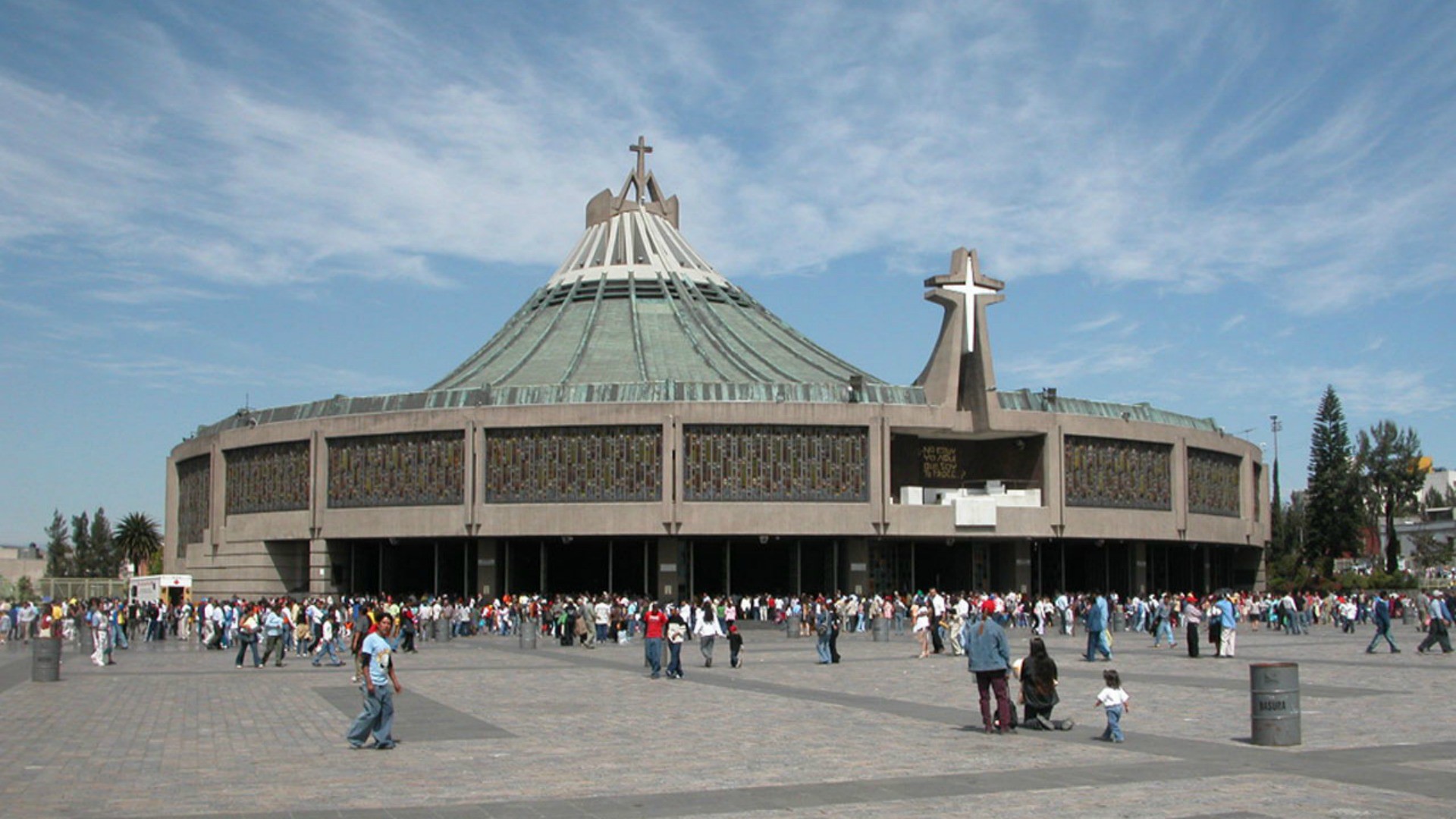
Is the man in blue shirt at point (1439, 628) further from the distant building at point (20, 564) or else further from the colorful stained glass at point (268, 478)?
the distant building at point (20, 564)

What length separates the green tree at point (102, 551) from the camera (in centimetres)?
11369

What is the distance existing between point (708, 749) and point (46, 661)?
1461 centimetres

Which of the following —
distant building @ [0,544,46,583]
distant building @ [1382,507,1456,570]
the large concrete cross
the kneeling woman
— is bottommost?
distant building @ [0,544,46,583]

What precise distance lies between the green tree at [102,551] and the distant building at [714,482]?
5175 cm

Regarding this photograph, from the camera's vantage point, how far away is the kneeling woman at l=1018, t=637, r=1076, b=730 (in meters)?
17.0

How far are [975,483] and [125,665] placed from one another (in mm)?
37243

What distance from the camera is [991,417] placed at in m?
56.4

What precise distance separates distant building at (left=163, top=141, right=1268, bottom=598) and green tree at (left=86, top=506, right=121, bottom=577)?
51751 mm

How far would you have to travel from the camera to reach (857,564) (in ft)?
182

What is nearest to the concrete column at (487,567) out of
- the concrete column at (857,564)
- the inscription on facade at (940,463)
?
the concrete column at (857,564)

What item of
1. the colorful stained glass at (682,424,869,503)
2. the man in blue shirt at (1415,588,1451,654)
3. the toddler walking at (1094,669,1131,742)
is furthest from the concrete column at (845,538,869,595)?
the toddler walking at (1094,669,1131,742)

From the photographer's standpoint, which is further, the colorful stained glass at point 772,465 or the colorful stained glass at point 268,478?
the colorful stained glass at point 268,478

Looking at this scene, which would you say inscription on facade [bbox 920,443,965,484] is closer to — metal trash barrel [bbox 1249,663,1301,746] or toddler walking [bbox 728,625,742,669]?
toddler walking [bbox 728,625,742,669]

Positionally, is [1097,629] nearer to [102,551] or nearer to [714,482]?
[714,482]
